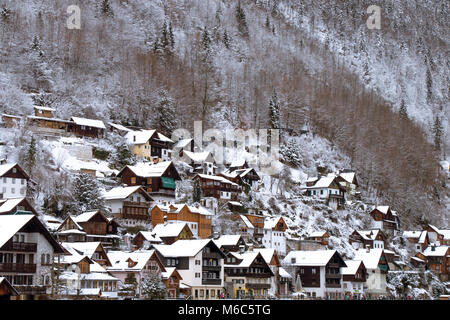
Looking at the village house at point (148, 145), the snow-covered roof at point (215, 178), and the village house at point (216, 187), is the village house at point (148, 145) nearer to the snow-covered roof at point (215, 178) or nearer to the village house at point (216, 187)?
the snow-covered roof at point (215, 178)

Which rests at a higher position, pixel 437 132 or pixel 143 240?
pixel 437 132

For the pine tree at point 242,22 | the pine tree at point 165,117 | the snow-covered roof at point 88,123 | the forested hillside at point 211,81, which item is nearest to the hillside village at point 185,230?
the snow-covered roof at point 88,123

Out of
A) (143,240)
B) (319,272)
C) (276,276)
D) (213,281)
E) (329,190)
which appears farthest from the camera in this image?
(329,190)

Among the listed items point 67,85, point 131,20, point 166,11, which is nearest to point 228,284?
point 67,85

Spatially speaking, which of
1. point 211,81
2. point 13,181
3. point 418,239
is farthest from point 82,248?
point 211,81

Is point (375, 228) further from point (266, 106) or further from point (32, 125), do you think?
point (32, 125)

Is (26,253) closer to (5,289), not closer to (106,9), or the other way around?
(5,289)

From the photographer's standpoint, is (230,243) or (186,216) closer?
(230,243)
